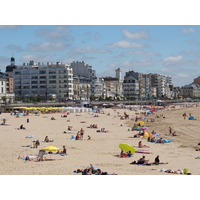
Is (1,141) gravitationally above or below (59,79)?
below

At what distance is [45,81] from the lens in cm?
9950

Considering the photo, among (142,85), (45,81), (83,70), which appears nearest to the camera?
(45,81)

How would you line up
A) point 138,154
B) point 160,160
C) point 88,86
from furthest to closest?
point 88,86
point 138,154
point 160,160

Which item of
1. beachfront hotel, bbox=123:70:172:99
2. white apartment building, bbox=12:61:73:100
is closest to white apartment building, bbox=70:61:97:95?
white apartment building, bbox=12:61:73:100

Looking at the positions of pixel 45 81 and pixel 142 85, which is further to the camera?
pixel 142 85

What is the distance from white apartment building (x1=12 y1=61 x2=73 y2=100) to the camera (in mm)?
97375

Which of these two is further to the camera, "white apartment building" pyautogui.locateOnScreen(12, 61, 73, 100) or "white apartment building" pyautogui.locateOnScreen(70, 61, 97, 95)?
"white apartment building" pyautogui.locateOnScreen(70, 61, 97, 95)

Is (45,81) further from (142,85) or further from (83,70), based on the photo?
(142,85)

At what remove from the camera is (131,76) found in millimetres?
141875

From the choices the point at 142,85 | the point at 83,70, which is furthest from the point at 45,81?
the point at 142,85

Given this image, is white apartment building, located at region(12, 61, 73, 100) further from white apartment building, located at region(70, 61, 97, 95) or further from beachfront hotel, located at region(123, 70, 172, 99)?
beachfront hotel, located at region(123, 70, 172, 99)
